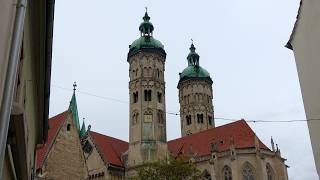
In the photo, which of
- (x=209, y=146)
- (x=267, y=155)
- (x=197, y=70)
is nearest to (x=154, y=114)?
(x=209, y=146)

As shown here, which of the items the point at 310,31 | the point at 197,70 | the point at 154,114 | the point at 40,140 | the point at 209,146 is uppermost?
the point at 197,70

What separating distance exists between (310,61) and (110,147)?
38.0 metres

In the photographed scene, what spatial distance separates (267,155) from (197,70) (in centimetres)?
2290

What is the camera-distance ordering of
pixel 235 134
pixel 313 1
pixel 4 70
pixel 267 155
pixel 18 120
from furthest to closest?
1. pixel 235 134
2. pixel 267 155
3. pixel 313 1
4. pixel 18 120
5. pixel 4 70

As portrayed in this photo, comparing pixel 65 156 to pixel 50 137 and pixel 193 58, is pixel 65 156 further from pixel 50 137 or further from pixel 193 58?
pixel 193 58

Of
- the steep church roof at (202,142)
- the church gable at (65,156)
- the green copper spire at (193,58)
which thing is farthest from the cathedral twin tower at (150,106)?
the church gable at (65,156)

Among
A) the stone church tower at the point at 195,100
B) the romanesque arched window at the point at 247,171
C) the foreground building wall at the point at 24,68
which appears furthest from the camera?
the stone church tower at the point at 195,100

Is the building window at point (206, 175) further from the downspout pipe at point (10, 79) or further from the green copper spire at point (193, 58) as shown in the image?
the downspout pipe at point (10, 79)

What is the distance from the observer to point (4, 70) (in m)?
4.41

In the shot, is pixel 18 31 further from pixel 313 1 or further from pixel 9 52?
pixel 313 1

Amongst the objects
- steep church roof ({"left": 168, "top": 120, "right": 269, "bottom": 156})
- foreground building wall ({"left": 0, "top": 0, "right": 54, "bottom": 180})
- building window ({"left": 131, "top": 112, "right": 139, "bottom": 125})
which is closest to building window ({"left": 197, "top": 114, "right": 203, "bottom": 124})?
steep church roof ({"left": 168, "top": 120, "right": 269, "bottom": 156})

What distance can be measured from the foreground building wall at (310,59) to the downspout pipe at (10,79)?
1093cm

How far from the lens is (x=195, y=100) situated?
198ft

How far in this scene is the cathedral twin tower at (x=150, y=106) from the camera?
45.3 metres
